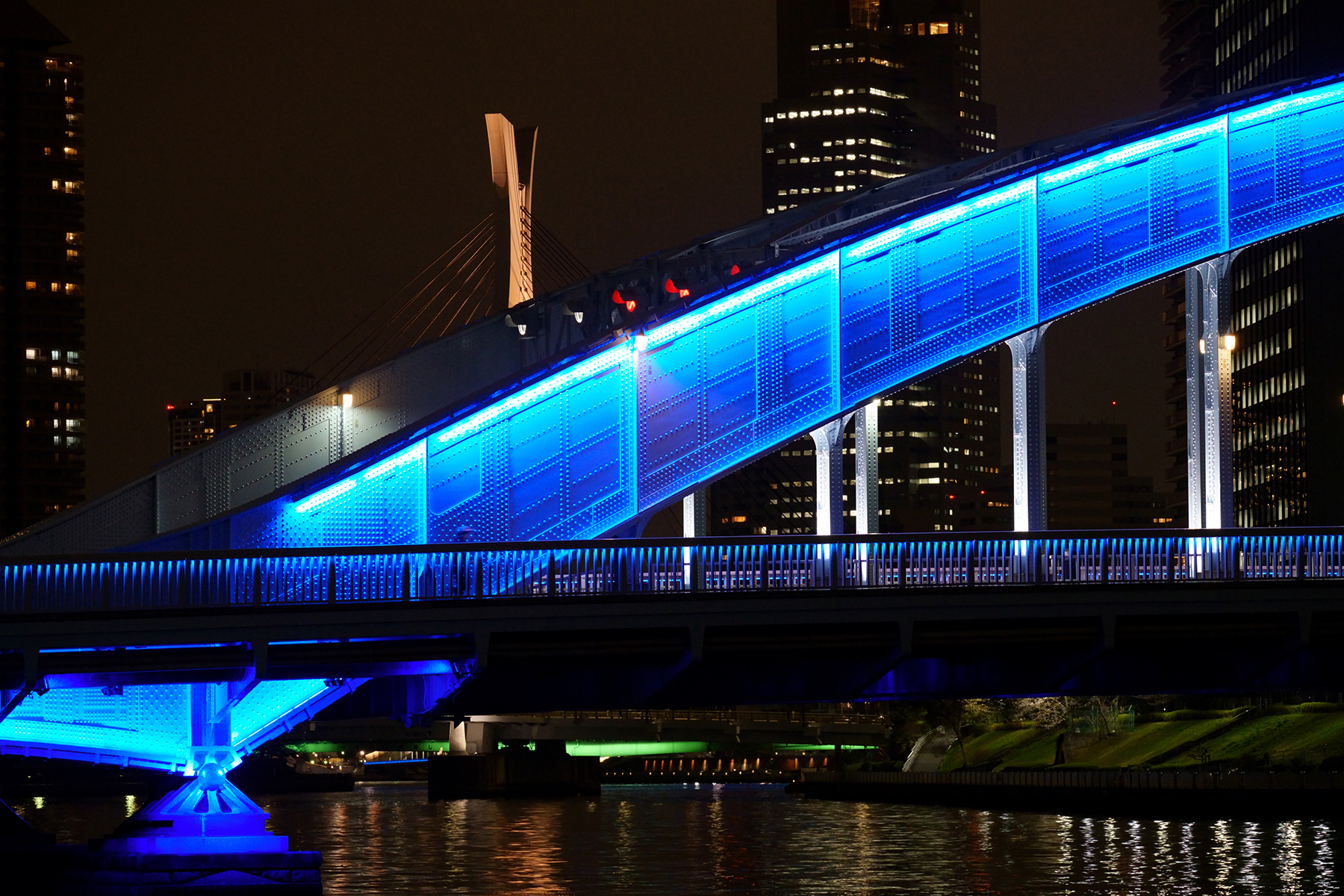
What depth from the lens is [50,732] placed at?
126 ft

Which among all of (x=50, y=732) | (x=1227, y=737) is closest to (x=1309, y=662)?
(x=50, y=732)

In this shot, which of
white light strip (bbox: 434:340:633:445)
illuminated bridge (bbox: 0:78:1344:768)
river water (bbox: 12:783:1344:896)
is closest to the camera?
illuminated bridge (bbox: 0:78:1344:768)

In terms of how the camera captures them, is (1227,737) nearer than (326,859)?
No

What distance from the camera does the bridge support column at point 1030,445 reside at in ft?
137

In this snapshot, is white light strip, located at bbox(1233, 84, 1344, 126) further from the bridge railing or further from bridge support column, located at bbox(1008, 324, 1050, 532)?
the bridge railing

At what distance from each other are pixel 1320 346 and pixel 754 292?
440 feet

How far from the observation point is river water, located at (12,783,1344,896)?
53.3 metres

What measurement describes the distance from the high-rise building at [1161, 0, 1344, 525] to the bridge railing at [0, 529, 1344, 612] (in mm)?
129122

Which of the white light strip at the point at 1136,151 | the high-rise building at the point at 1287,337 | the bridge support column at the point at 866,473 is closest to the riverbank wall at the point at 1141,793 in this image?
the white light strip at the point at 1136,151

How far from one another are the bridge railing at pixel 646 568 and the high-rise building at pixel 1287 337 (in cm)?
12912

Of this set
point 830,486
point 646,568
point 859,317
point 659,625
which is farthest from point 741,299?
point 659,625

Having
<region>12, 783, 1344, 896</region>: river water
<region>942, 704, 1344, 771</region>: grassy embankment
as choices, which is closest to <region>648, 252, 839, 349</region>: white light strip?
<region>12, 783, 1344, 896</region>: river water

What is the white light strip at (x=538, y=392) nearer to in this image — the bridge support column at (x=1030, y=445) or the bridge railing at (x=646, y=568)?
the bridge railing at (x=646, y=568)

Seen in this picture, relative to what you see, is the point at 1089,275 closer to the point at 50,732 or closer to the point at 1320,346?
the point at 50,732
